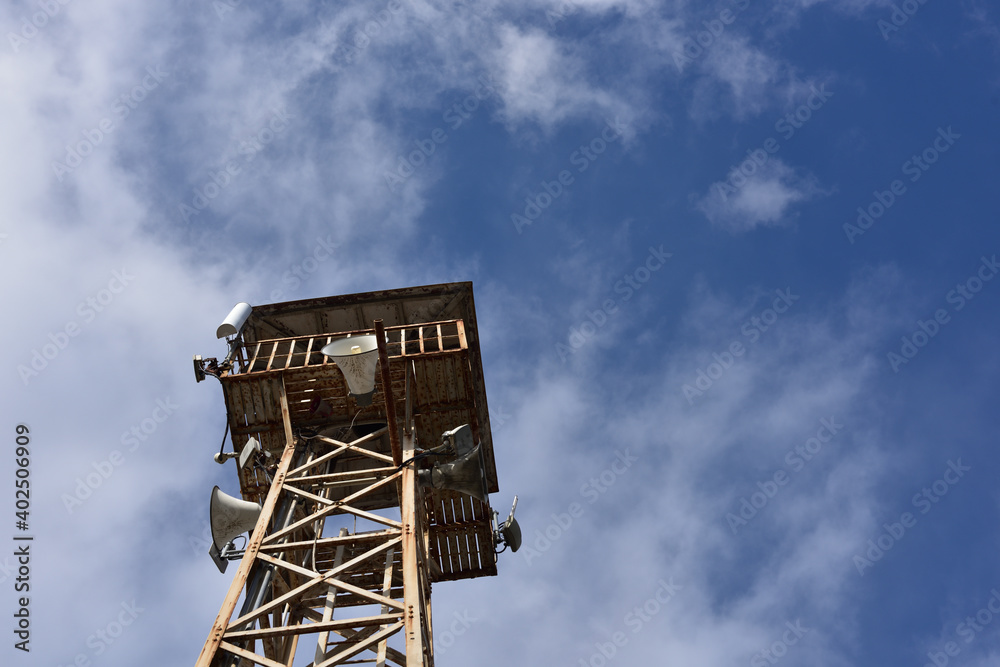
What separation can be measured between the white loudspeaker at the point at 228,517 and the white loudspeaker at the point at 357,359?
305 centimetres

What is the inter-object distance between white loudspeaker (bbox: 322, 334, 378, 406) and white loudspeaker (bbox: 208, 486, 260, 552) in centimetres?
305

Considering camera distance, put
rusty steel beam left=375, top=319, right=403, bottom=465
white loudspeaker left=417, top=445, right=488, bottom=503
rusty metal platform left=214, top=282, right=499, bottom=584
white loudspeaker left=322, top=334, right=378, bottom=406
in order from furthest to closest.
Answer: rusty metal platform left=214, top=282, right=499, bottom=584 < white loudspeaker left=417, top=445, right=488, bottom=503 < white loudspeaker left=322, top=334, right=378, bottom=406 < rusty steel beam left=375, top=319, right=403, bottom=465

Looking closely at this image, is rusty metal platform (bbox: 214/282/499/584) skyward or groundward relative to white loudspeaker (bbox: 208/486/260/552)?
skyward

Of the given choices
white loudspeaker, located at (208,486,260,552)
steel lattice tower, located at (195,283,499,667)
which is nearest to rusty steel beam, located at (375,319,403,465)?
steel lattice tower, located at (195,283,499,667)

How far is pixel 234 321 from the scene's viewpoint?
1791 cm

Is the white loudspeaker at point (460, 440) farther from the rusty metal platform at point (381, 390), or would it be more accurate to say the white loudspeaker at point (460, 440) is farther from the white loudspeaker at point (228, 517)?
the white loudspeaker at point (228, 517)

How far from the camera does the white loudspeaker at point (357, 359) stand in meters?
15.7

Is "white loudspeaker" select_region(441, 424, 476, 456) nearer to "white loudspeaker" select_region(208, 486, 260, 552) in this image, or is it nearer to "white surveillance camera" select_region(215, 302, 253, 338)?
"white loudspeaker" select_region(208, 486, 260, 552)

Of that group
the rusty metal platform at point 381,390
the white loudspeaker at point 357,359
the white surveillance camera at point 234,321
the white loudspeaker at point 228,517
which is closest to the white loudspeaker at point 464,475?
the rusty metal platform at point 381,390

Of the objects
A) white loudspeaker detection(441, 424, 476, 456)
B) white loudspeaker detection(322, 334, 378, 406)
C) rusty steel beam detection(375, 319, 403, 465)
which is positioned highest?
white loudspeaker detection(322, 334, 378, 406)

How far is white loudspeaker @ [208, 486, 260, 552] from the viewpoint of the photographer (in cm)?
1570

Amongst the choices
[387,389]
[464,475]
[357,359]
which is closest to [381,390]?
[357,359]

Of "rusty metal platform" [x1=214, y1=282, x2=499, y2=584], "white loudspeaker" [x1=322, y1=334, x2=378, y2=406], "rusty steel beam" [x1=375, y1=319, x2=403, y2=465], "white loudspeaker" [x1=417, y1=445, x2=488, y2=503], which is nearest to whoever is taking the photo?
"rusty steel beam" [x1=375, y1=319, x2=403, y2=465]

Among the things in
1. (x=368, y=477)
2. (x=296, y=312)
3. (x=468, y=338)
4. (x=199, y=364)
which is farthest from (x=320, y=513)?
(x=296, y=312)
